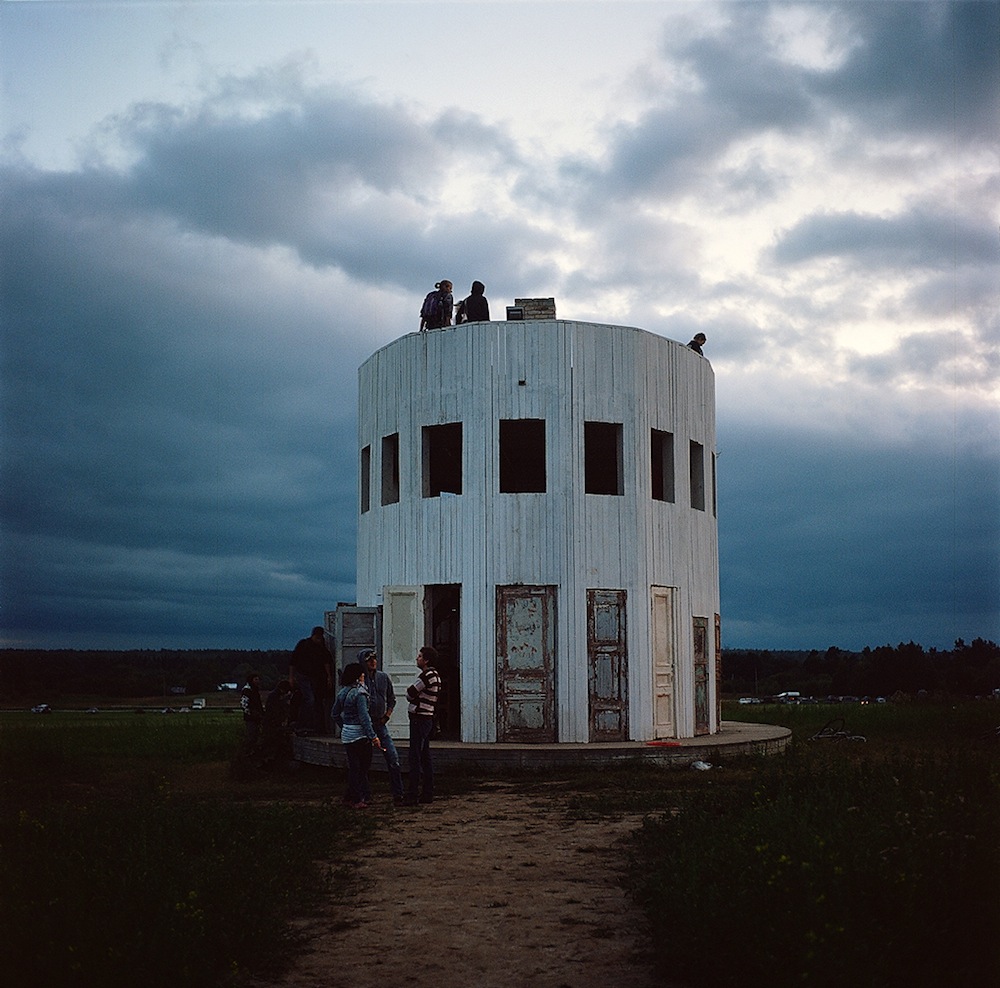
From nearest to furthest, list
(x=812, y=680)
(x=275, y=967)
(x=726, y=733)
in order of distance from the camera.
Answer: (x=275, y=967) → (x=726, y=733) → (x=812, y=680)

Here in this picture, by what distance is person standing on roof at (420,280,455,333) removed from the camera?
66.4 feet

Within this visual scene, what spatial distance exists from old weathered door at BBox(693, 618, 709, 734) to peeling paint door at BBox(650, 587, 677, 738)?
3.47 feet

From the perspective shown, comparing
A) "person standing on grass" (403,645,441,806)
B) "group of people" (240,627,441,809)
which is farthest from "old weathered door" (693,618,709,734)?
"person standing on grass" (403,645,441,806)

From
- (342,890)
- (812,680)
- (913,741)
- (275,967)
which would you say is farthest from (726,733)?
(812,680)

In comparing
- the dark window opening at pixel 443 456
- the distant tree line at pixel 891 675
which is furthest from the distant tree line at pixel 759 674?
the dark window opening at pixel 443 456

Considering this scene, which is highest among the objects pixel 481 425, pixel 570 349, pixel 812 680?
pixel 570 349

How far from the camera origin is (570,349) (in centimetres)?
1870

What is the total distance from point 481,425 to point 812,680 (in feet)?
212

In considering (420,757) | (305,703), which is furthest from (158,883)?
(305,703)

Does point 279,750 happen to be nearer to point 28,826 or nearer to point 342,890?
point 28,826

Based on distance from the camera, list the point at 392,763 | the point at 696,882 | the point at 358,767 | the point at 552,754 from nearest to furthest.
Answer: the point at 696,882
the point at 358,767
the point at 392,763
the point at 552,754

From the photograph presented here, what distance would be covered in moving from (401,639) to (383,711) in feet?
14.9

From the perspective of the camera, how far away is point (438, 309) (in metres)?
20.3

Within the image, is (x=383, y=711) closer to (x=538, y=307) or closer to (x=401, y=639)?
(x=401, y=639)
